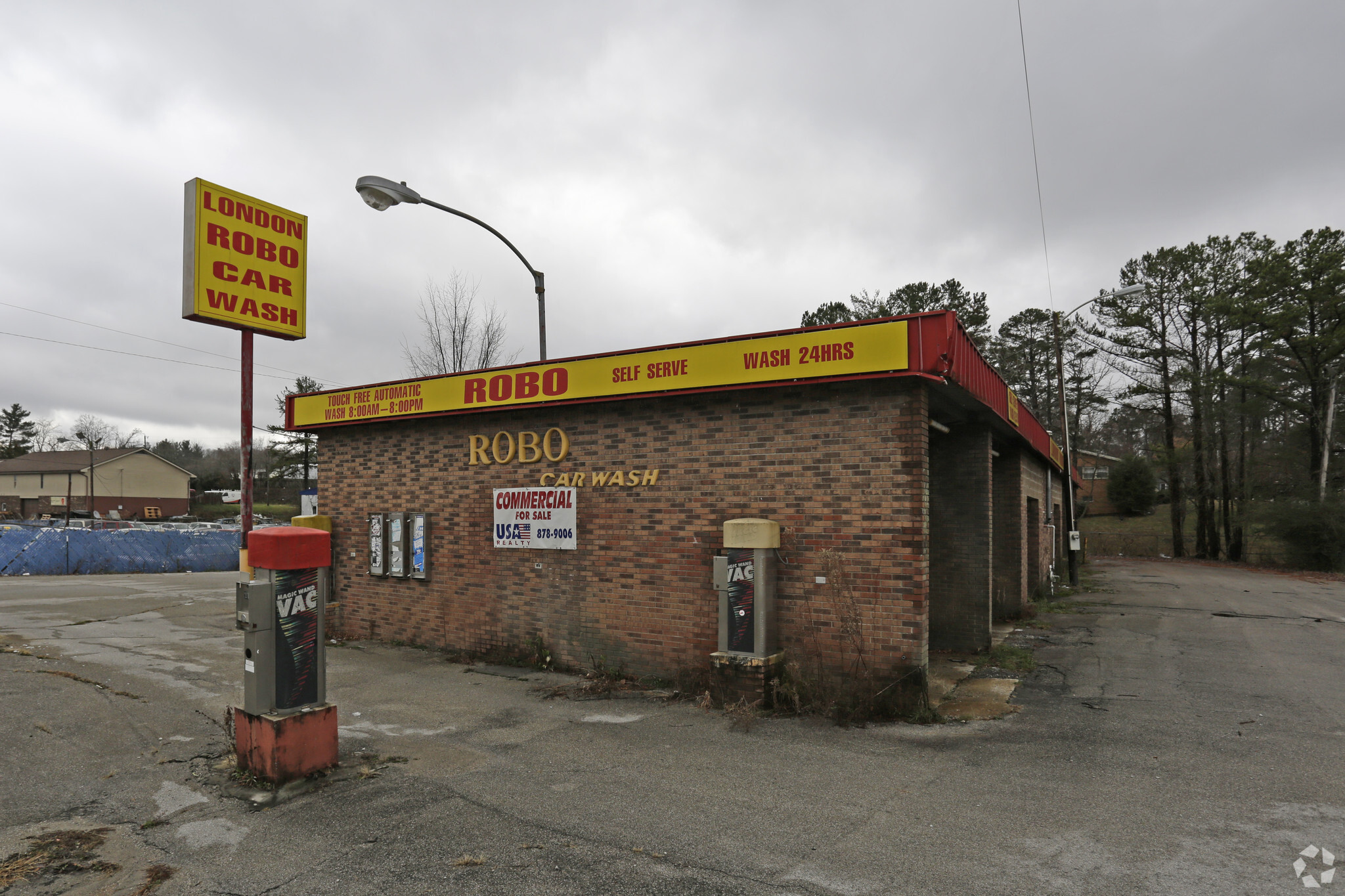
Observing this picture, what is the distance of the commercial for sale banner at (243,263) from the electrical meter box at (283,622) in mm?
3440

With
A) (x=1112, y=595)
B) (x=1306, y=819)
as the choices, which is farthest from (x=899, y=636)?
(x=1112, y=595)

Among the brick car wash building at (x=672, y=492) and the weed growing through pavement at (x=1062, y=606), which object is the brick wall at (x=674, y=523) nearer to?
the brick car wash building at (x=672, y=492)

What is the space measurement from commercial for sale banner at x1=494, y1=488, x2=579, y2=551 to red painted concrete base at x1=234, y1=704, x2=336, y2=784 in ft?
14.0

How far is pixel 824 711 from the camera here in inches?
288

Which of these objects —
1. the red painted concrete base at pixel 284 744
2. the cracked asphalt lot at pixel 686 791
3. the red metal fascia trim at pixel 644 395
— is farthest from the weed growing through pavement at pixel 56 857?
the red metal fascia trim at pixel 644 395

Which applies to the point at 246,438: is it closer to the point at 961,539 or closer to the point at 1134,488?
the point at 961,539

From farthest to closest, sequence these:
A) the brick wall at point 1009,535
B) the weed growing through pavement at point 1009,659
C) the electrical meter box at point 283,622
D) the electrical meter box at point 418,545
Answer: the brick wall at point 1009,535
the electrical meter box at point 418,545
the weed growing through pavement at point 1009,659
the electrical meter box at point 283,622

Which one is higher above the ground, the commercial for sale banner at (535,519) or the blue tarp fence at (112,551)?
the commercial for sale banner at (535,519)

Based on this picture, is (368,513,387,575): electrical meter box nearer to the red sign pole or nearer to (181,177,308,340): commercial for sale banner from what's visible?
the red sign pole

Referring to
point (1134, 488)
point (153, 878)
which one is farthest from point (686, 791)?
point (1134, 488)

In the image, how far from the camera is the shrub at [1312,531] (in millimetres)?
26625

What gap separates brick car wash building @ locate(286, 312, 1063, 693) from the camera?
25.0 feet

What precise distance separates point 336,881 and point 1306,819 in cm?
596

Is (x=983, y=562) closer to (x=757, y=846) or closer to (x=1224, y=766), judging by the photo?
(x=1224, y=766)
